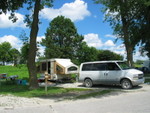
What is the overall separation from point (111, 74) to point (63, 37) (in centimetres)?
3407

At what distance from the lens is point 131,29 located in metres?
26.9

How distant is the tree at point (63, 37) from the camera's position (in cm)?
4719

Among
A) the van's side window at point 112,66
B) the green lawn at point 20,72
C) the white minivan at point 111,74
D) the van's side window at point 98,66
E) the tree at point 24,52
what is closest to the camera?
the white minivan at point 111,74

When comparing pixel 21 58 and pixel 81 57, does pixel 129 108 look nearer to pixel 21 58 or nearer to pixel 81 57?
pixel 21 58

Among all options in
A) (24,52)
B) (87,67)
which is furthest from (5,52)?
(87,67)

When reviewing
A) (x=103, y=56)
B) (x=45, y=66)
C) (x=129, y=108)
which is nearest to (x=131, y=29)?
(x=45, y=66)

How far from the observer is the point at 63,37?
4931 cm

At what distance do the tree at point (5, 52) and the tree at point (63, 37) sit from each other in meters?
51.5

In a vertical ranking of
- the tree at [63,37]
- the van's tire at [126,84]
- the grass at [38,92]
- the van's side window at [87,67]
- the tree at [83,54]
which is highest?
the tree at [63,37]

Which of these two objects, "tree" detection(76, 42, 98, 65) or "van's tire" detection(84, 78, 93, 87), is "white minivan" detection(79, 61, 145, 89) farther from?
"tree" detection(76, 42, 98, 65)

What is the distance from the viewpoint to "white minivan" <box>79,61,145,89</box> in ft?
50.0

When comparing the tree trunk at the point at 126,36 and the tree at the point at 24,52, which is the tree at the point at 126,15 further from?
the tree at the point at 24,52

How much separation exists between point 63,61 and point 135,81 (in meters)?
9.49

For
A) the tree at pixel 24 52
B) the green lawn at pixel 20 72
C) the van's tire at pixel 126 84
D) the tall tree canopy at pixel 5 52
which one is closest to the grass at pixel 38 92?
the van's tire at pixel 126 84
